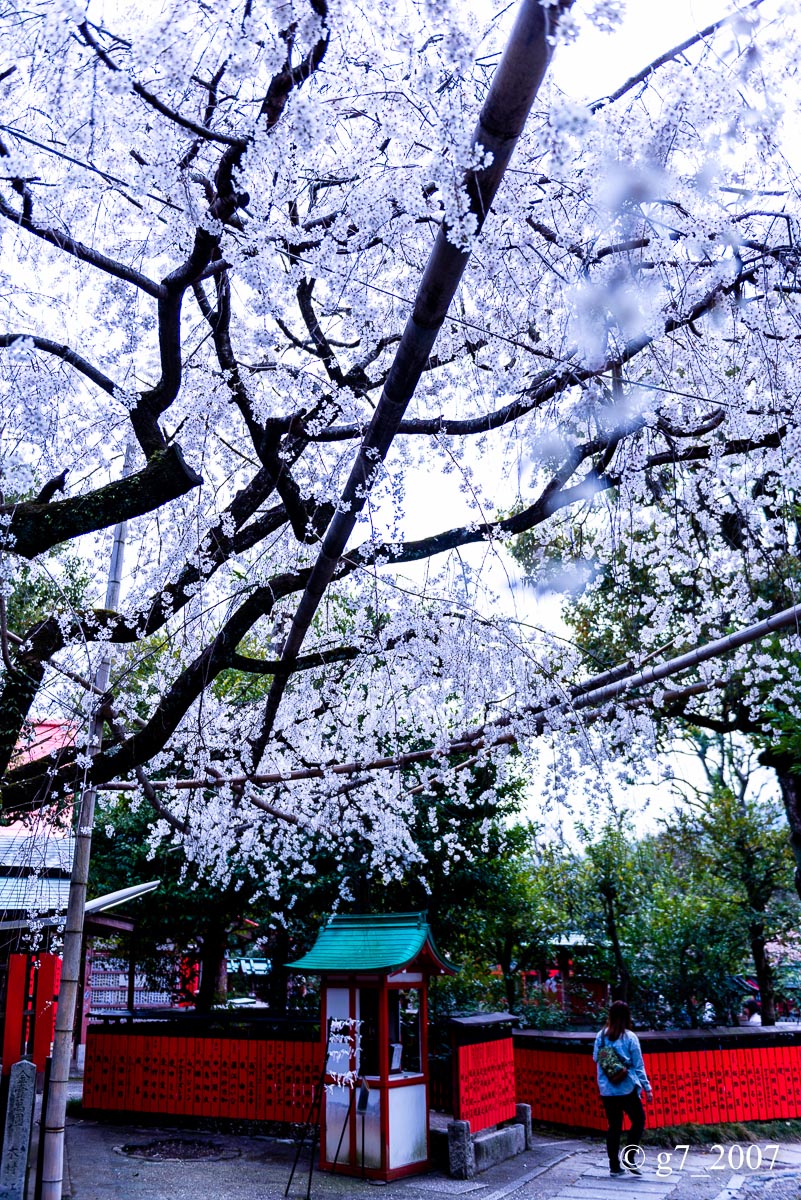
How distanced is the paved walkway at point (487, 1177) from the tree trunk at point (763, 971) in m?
3.84

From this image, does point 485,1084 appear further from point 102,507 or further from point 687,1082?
point 102,507

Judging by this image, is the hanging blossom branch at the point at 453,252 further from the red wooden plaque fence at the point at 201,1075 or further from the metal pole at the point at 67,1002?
the red wooden plaque fence at the point at 201,1075

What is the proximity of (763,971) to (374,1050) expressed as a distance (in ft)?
25.1

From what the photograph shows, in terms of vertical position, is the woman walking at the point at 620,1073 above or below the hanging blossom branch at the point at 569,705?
below

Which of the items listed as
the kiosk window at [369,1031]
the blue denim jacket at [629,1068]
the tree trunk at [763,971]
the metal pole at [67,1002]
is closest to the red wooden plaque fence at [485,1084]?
the kiosk window at [369,1031]

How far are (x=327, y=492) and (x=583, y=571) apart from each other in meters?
2.53

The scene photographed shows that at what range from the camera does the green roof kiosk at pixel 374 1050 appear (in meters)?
8.18

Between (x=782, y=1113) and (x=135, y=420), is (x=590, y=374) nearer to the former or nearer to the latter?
(x=135, y=420)

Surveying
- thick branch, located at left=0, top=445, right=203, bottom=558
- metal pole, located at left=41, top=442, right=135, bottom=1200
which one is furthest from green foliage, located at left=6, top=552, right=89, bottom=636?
thick branch, located at left=0, top=445, right=203, bottom=558

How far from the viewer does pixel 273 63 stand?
11.4 ft

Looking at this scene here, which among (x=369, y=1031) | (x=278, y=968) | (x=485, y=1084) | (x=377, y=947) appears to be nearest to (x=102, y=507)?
(x=377, y=947)

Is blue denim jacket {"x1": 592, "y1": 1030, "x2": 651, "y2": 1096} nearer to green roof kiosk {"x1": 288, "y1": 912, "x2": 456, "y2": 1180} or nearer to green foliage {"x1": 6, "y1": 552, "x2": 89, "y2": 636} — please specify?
green roof kiosk {"x1": 288, "y1": 912, "x2": 456, "y2": 1180}

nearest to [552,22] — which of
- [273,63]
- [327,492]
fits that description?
[273,63]

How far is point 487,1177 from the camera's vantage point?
8172 millimetres
